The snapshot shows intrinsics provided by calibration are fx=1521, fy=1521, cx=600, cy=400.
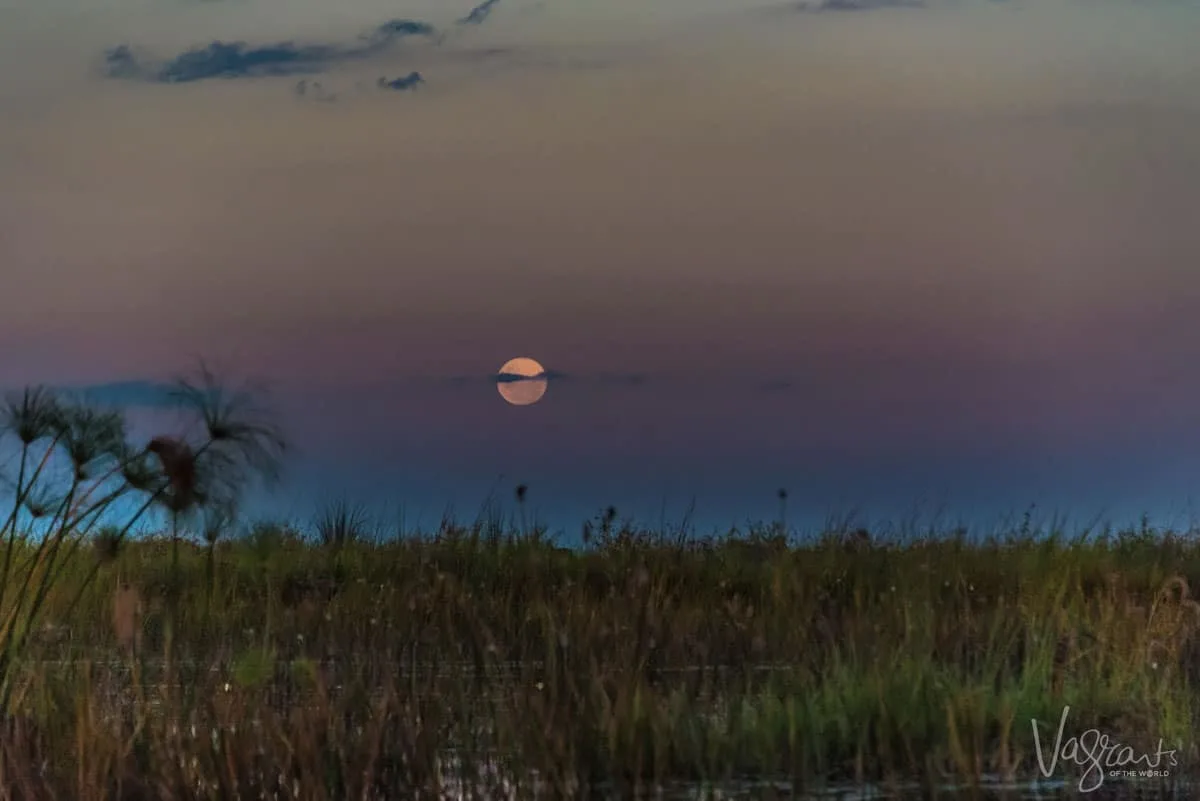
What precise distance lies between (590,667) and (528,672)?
37 centimetres

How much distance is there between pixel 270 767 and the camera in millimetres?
5156

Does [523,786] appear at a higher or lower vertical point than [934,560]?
lower

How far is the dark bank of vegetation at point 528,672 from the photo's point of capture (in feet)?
17.5

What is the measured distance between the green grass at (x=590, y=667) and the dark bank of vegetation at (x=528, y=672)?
0.02 m

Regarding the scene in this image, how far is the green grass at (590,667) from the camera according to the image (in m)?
5.37

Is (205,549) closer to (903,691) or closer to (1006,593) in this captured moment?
(1006,593)

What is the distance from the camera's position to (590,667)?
6758mm

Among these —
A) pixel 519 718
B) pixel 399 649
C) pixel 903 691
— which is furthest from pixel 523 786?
pixel 399 649

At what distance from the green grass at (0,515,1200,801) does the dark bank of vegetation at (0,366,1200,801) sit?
2 centimetres

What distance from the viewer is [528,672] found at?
6977 mm

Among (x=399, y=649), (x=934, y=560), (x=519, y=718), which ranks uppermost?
(x=934, y=560)

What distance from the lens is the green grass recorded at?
17.6 ft

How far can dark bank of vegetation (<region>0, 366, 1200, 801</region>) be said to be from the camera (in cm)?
533

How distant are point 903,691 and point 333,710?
2275 mm
